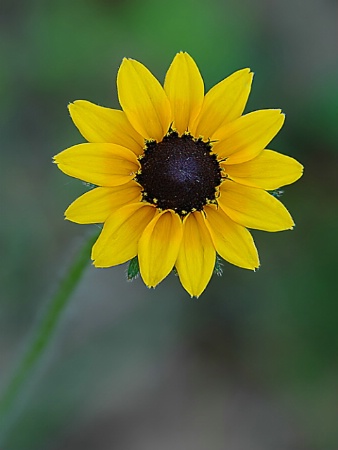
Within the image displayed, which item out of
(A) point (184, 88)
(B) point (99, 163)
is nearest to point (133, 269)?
(B) point (99, 163)

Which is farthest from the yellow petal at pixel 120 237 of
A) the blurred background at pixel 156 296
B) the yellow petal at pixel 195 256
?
the blurred background at pixel 156 296

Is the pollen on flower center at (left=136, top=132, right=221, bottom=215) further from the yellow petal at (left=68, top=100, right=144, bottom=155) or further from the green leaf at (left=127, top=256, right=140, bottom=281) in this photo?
the green leaf at (left=127, top=256, right=140, bottom=281)

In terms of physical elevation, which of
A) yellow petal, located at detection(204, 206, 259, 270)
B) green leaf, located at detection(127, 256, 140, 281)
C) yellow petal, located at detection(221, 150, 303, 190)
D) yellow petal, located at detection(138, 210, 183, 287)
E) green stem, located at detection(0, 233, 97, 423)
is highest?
yellow petal, located at detection(221, 150, 303, 190)

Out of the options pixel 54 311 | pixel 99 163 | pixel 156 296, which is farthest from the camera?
pixel 156 296

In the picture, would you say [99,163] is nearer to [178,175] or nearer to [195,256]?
[178,175]

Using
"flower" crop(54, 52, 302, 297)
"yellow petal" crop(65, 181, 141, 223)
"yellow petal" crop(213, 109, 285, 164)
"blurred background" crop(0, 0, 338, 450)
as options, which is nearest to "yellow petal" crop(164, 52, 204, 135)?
"flower" crop(54, 52, 302, 297)

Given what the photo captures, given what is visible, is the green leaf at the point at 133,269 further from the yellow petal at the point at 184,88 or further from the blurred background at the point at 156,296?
the blurred background at the point at 156,296
